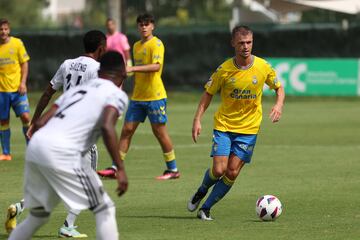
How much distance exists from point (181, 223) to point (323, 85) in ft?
73.9

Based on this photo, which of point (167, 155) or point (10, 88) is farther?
point (10, 88)

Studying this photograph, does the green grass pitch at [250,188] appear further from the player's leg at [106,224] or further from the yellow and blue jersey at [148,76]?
the player's leg at [106,224]

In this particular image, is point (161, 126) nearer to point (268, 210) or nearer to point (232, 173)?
point (232, 173)

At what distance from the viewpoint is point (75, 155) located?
8.21m

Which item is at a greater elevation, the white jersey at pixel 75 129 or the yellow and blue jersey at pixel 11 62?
the white jersey at pixel 75 129

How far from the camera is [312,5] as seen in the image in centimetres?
4153

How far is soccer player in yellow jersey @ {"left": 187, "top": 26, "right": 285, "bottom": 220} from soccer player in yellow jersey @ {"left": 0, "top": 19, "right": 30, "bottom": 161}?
21.9 feet

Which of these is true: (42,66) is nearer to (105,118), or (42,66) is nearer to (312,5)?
(312,5)

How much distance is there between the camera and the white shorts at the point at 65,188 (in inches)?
324

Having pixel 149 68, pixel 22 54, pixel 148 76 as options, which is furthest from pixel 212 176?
pixel 22 54

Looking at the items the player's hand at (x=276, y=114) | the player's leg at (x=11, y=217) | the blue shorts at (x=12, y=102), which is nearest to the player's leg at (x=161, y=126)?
the blue shorts at (x=12, y=102)

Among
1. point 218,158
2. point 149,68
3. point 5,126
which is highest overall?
point 149,68

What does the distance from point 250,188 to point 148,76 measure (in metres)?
2.51

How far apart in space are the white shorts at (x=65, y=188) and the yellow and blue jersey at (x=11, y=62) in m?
9.59
